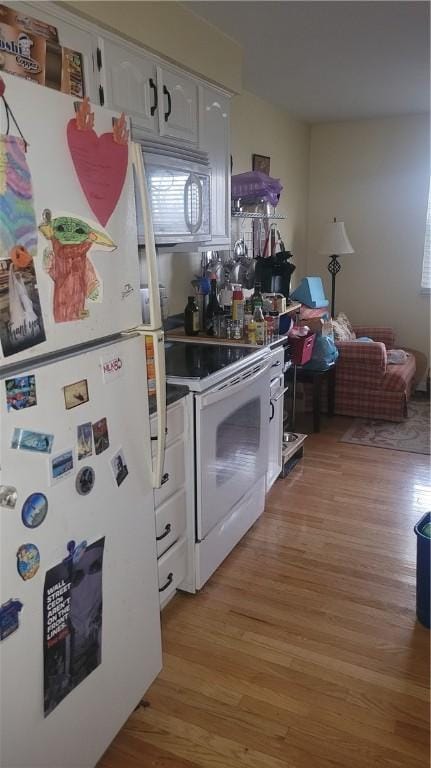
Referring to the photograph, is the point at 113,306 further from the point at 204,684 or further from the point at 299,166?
the point at 299,166

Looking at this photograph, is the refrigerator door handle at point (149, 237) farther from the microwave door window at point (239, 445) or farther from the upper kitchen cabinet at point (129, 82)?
the microwave door window at point (239, 445)

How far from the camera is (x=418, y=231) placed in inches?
202

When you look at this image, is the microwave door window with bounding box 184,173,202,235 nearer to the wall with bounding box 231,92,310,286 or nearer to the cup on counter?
the cup on counter

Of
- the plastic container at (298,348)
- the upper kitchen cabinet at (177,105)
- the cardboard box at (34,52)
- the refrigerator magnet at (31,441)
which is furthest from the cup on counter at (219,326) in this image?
the refrigerator magnet at (31,441)

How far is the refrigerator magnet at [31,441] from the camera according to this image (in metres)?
1.11

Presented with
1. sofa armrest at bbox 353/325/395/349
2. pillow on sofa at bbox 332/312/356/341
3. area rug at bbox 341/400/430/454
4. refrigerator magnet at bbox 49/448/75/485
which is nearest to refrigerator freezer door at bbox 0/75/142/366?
refrigerator magnet at bbox 49/448/75/485

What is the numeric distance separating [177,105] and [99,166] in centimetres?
128

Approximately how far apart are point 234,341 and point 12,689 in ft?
6.56

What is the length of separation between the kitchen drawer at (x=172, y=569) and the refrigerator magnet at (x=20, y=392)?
3.71 feet

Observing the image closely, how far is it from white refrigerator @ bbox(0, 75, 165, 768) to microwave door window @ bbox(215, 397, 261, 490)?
75cm

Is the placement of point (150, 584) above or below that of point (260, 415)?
below

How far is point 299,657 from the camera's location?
200cm

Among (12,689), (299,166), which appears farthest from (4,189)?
(299,166)

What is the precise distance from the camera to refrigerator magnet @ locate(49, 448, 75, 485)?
121 cm
